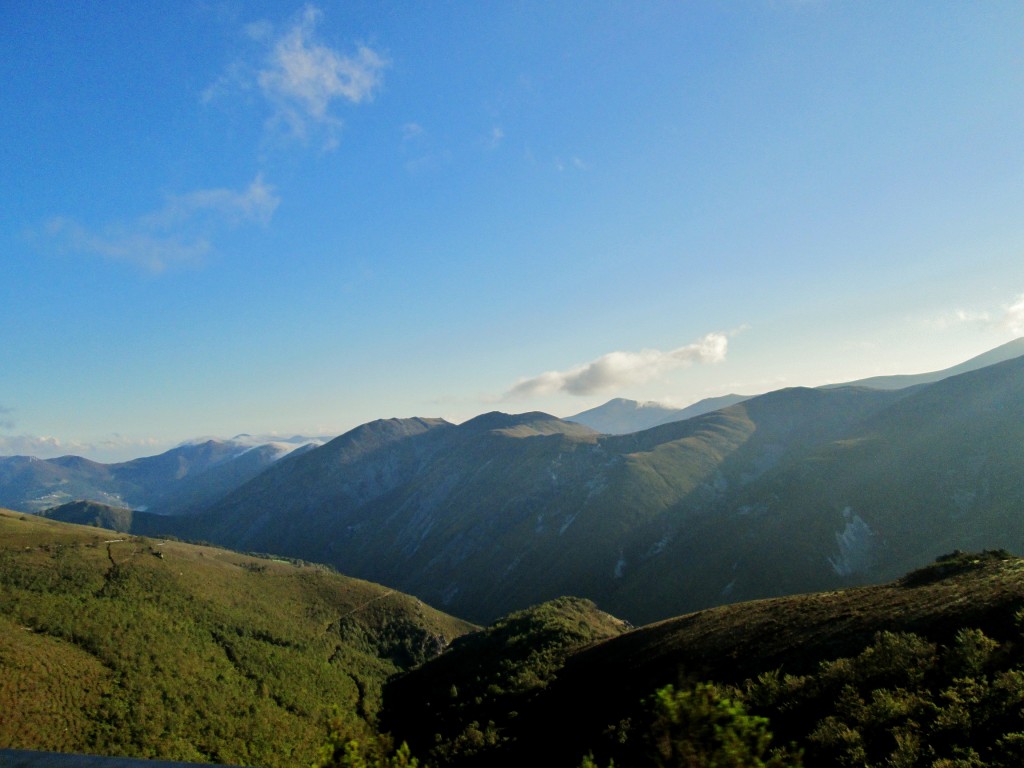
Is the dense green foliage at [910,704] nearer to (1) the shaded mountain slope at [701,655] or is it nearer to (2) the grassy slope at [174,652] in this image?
(1) the shaded mountain slope at [701,655]

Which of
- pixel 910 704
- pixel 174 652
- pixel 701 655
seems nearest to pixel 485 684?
pixel 701 655

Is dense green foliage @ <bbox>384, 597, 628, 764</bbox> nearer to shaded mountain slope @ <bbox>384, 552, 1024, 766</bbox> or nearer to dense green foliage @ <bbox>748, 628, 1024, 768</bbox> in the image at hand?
shaded mountain slope @ <bbox>384, 552, 1024, 766</bbox>

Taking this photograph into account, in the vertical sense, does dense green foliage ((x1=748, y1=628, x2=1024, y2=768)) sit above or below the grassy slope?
above

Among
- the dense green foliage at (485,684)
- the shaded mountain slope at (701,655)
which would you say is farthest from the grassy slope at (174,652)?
the shaded mountain slope at (701,655)

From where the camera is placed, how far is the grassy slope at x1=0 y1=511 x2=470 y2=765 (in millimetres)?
62125

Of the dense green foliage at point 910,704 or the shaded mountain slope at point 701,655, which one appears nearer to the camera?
the dense green foliage at point 910,704

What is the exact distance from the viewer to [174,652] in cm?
8256

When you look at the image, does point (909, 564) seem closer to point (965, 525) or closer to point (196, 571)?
point (965, 525)

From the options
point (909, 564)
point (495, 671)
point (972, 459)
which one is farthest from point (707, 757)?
point (972, 459)

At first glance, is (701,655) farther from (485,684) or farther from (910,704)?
(485,684)

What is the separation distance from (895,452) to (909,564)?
64.3m

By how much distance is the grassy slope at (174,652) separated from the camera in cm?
6212

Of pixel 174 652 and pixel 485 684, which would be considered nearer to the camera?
pixel 485 684

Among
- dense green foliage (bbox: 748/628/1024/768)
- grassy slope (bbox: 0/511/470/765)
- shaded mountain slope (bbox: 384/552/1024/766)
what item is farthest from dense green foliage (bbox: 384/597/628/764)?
dense green foliage (bbox: 748/628/1024/768)
